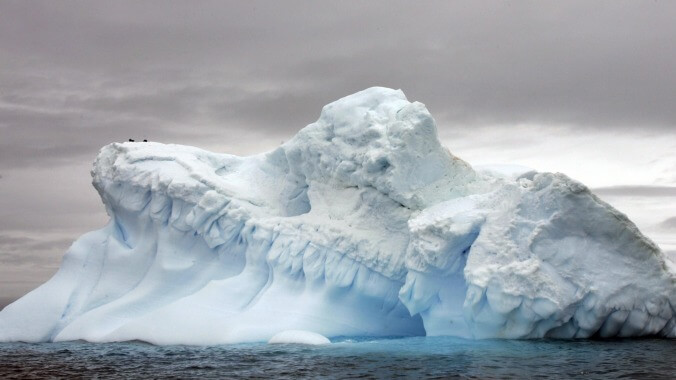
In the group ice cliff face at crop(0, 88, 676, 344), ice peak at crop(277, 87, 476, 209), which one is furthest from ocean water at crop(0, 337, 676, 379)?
ice peak at crop(277, 87, 476, 209)

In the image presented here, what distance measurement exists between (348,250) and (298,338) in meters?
2.69

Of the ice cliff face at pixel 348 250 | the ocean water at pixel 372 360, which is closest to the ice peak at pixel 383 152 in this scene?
the ice cliff face at pixel 348 250

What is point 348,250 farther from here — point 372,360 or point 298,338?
point 372,360

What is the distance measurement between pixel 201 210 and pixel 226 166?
2888mm

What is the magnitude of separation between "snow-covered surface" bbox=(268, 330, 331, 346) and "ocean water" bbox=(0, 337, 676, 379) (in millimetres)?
298

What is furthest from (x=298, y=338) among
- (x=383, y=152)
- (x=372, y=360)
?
(x=383, y=152)

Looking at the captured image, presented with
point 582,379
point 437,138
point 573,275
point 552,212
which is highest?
point 437,138

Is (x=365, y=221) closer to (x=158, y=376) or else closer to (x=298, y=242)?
(x=298, y=242)

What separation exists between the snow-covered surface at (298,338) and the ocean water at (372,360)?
0.98ft

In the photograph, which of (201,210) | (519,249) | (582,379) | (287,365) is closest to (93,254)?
(201,210)

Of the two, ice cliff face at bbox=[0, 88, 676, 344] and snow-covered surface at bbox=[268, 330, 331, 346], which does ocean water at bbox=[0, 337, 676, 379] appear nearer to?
snow-covered surface at bbox=[268, 330, 331, 346]

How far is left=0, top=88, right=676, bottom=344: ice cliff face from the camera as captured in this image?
723 inches

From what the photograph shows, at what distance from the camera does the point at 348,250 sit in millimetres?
20891

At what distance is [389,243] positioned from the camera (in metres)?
21.0
